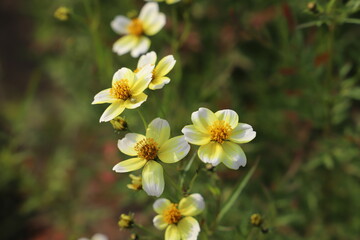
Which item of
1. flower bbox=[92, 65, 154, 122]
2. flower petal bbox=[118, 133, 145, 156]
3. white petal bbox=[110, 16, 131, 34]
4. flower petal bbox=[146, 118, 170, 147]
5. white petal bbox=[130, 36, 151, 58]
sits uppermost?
white petal bbox=[110, 16, 131, 34]

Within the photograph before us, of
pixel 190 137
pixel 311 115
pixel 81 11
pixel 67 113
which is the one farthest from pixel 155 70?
pixel 67 113

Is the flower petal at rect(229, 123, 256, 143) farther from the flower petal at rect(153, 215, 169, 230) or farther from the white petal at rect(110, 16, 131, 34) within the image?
the white petal at rect(110, 16, 131, 34)

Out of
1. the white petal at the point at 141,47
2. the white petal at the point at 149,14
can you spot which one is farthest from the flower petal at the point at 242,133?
the white petal at the point at 149,14

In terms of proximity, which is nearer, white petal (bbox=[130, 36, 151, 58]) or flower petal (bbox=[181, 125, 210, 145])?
flower petal (bbox=[181, 125, 210, 145])

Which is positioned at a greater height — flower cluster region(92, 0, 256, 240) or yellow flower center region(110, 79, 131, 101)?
yellow flower center region(110, 79, 131, 101)

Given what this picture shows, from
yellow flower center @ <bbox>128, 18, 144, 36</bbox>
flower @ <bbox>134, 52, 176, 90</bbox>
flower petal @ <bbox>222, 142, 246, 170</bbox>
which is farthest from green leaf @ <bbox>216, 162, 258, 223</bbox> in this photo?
yellow flower center @ <bbox>128, 18, 144, 36</bbox>

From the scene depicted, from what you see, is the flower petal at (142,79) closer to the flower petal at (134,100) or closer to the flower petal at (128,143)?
the flower petal at (134,100)
